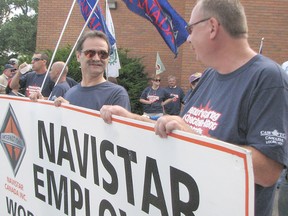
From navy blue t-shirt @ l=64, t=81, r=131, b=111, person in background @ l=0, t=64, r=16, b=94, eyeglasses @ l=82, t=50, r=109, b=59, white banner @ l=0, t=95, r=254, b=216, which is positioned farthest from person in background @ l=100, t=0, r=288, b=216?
person in background @ l=0, t=64, r=16, b=94

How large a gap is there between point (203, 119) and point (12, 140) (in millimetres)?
1674

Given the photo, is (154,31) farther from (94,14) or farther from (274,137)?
(274,137)

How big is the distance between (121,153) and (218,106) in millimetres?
519

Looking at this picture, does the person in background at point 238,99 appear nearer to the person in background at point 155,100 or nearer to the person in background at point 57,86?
the person in background at point 57,86

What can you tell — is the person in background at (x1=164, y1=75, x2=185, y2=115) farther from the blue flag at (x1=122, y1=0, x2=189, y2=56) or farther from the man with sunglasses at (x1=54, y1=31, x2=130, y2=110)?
the man with sunglasses at (x1=54, y1=31, x2=130, y2=110)

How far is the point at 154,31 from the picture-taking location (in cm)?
1294

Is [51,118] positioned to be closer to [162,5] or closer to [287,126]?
[287,126]

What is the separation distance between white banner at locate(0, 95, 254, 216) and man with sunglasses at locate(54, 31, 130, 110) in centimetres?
38

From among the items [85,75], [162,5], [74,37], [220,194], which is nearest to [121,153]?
[220,194]

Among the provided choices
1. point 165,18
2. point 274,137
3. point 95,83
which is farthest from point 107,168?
point 165,18

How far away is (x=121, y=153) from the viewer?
199 centimetres

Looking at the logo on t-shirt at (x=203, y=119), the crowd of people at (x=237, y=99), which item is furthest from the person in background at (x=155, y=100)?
the logo on t-shirt at (x=203, y=119)

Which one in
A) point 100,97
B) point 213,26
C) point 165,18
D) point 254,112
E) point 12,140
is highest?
point 165,18

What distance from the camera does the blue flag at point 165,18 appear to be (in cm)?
566
